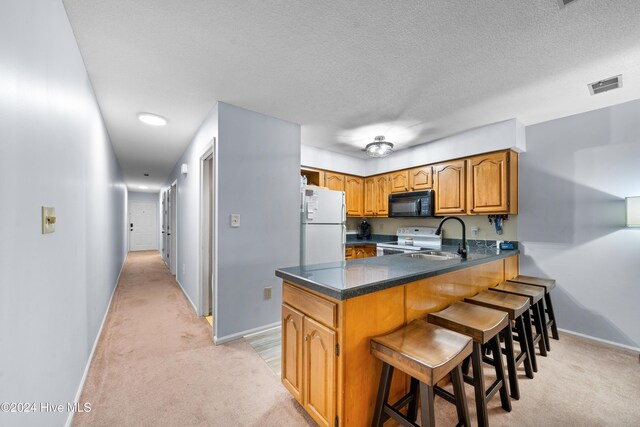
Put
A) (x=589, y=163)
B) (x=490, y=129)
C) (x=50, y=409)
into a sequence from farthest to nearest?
(x=490, y=129) → (x=589, y=163) → (x=50, y=409)

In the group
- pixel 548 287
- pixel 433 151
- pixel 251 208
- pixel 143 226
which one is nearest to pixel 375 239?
pixel 433 151

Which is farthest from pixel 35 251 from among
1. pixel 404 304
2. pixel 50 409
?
pixel 404 304

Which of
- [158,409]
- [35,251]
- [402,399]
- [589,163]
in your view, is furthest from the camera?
[589,163]

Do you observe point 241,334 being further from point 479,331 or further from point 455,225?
point 455,225

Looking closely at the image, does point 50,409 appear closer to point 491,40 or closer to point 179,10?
point 179,10

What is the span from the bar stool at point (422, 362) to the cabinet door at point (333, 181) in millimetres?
3125

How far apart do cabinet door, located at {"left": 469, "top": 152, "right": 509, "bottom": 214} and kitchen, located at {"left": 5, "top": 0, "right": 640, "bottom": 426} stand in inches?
0.7

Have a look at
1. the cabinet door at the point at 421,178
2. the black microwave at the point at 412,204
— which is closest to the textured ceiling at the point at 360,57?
the cabinet door at the point at 421,178

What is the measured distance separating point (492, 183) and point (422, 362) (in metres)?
2.87

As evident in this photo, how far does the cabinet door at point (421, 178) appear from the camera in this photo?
389 cm

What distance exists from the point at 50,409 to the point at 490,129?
174 inches

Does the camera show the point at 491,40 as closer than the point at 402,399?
No

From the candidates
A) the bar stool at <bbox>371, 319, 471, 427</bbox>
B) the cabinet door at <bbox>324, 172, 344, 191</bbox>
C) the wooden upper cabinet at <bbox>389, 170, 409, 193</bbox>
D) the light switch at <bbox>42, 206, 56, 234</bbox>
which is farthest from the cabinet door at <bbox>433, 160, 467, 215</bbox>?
the light switch at <bbox>42, 206, 56, 234</bbox>

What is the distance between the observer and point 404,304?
1582mm
